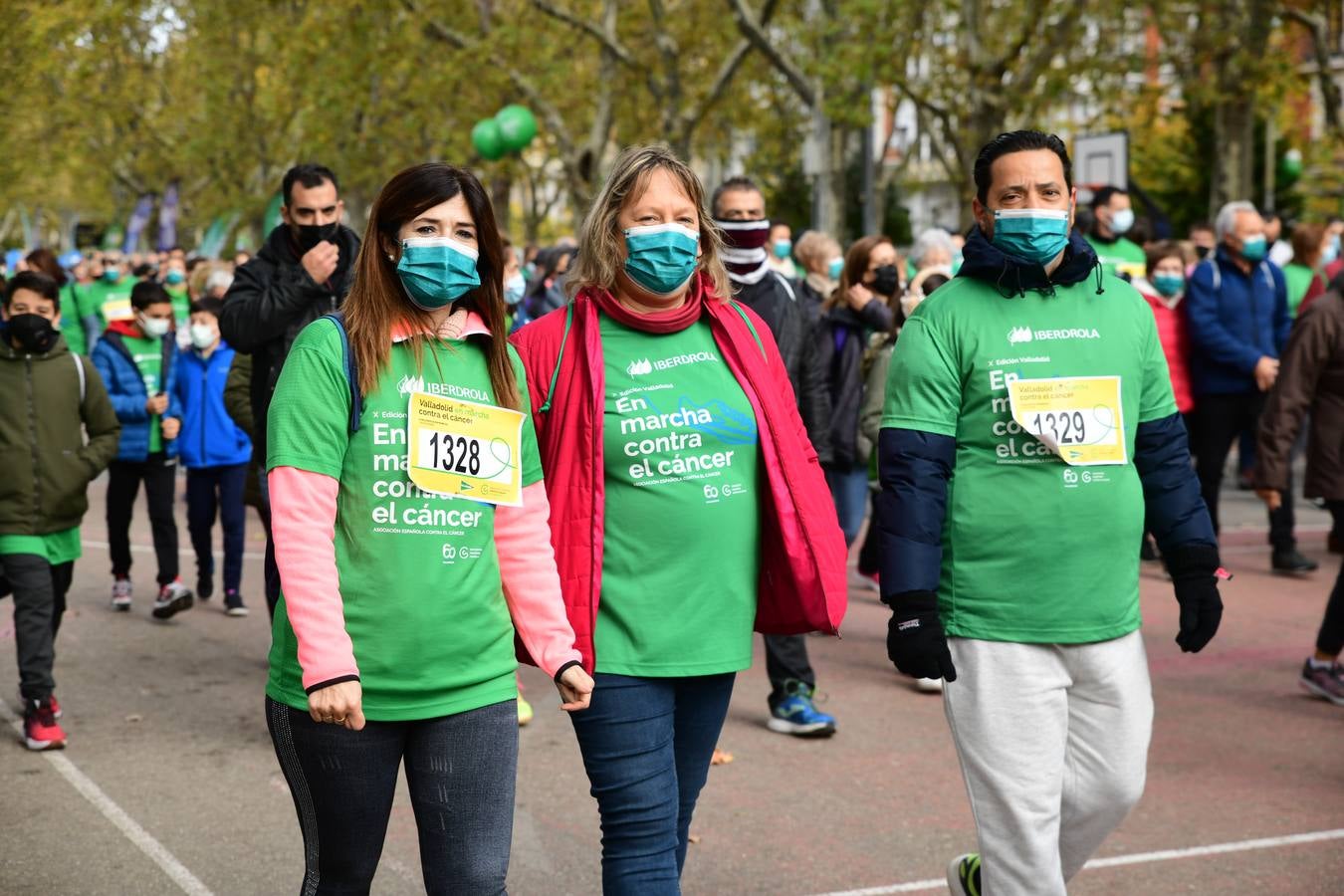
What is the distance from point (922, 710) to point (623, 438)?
401 cm

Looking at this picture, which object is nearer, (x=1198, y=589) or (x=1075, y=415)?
(x=1075, y=415)

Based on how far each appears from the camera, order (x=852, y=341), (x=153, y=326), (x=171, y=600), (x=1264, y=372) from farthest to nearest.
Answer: (x=1264, y=372) < (x=153, y=326) < (x=171, y=600) < (x=852, y=341)

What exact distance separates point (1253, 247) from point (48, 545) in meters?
7.47

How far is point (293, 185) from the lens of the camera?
20.3 ft

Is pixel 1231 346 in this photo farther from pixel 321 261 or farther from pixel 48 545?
pixel 48 545

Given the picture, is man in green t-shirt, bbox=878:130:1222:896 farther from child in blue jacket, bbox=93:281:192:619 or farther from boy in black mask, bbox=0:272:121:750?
child in blue jacket, bbox=93:281:192:619

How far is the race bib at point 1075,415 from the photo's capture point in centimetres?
387

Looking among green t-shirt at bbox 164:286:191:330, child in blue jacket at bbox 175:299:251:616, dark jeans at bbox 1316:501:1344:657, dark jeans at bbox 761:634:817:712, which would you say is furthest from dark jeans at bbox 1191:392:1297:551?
green t-shirt at bbox 164:286:191:330

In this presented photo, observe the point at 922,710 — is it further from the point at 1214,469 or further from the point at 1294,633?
the point at 1214,469

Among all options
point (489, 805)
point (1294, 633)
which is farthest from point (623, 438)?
point (1294, 633)

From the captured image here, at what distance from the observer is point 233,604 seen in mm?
9906

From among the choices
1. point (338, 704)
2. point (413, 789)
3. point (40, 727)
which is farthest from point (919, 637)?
point (40, 727)

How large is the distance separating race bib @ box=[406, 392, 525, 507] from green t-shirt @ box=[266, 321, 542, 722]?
0.03m

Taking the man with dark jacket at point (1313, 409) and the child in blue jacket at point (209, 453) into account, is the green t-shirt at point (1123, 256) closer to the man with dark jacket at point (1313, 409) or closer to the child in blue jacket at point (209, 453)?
the man with dark jacket at point (1313, 409)
